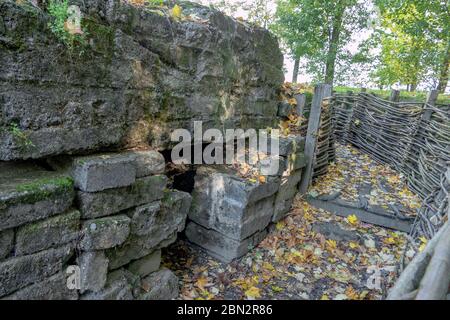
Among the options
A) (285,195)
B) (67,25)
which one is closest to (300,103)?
(285,195)

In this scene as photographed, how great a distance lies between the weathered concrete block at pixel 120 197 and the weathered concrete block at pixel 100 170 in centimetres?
5

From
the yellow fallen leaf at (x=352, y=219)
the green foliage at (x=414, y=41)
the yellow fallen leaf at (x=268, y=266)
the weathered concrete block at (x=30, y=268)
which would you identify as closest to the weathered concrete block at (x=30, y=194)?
the weathered concrete block at (x=30, y=268)

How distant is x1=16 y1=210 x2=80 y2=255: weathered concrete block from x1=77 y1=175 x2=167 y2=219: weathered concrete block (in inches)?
3.3

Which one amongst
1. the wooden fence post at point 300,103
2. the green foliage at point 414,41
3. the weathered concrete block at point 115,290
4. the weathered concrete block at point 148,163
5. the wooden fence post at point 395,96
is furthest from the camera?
the green foliage at point 414,41

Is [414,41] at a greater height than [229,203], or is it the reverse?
[414,41]

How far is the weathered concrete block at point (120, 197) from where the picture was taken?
1936mm

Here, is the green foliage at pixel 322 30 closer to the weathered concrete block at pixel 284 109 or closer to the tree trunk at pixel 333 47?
the tree trunk at pixel 333 47

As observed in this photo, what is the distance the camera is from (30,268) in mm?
1722

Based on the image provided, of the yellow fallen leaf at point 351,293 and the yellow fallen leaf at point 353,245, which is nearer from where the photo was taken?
the yellow fallen leaf at point 351,293

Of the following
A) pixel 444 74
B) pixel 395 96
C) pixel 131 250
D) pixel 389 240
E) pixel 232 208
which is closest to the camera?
pixel 131 250

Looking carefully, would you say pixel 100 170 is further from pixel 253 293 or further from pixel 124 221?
pixel 253 293

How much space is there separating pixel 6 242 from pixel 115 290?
0.79 meters

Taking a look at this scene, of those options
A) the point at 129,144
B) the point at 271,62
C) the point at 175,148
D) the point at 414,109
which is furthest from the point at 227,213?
the point at 414,109

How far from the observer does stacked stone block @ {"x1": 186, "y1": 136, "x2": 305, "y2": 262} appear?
3.09 m
